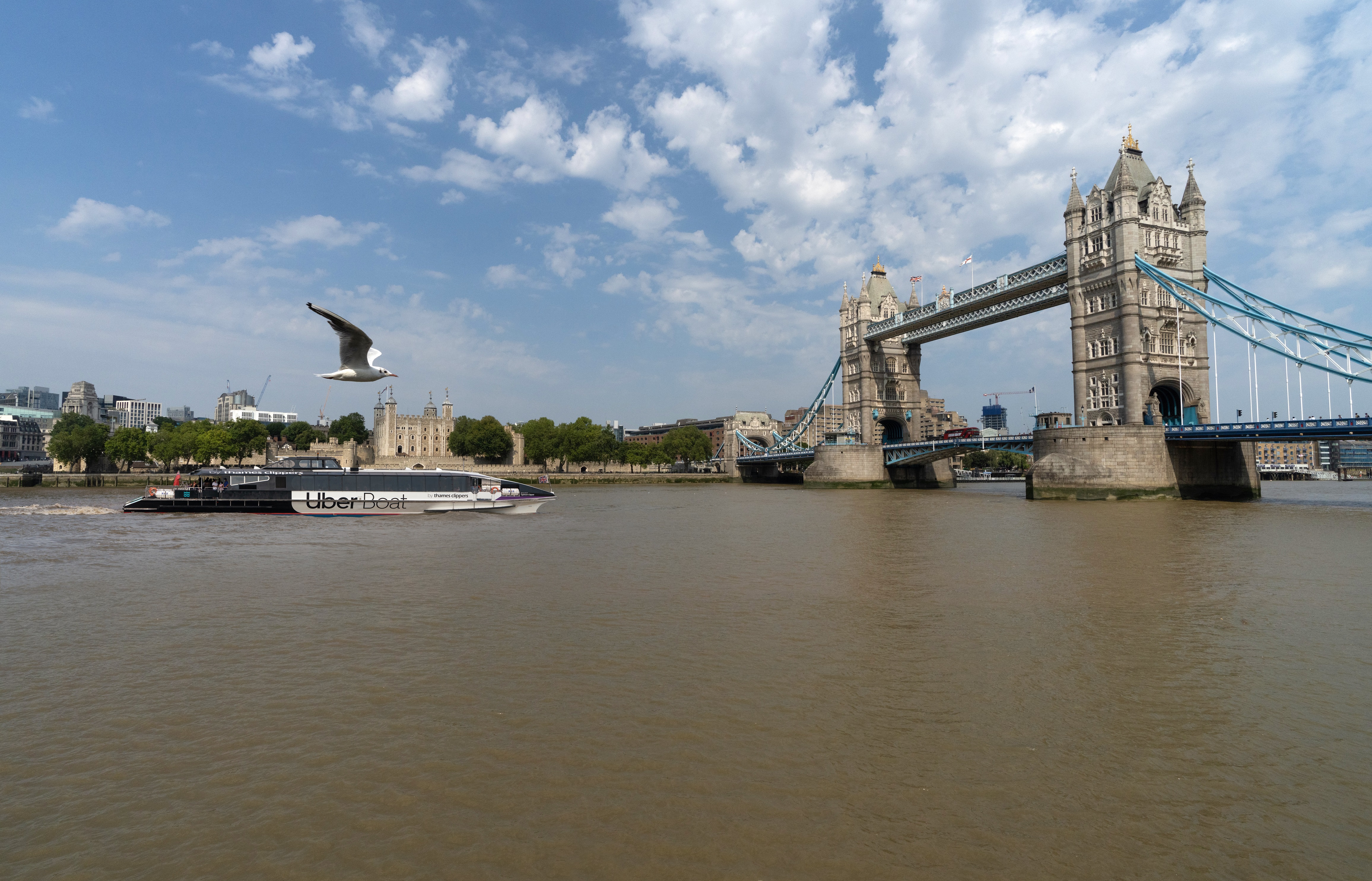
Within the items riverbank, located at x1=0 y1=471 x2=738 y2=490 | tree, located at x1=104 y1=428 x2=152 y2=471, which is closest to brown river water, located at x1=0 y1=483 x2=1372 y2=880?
riverbank, located at x1=0 y1=471 x2=738 y2=490

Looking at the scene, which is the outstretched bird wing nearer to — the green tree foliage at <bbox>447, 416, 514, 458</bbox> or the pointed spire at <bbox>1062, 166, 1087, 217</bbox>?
the pointed spire at <bbox>1062, 166, 1087, 217</bbox>

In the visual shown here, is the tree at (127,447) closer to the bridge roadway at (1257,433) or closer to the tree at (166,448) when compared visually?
the tree at (166,448)

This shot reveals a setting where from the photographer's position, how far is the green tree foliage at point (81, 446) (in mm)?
71438

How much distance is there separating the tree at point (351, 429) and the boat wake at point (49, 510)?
81401 millimetres

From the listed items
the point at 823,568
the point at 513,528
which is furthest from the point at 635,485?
the point at 823,568

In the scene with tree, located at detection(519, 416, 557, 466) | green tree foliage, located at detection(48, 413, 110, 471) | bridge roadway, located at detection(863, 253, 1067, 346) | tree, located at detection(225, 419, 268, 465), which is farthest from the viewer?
tree, located at detection(519, 416, 557, 466)

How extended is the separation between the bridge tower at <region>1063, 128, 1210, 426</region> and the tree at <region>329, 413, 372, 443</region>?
10485cm

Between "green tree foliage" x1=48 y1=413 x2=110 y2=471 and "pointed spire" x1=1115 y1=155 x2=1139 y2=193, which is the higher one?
"pointed spire" x1=1115 y1=155 x2=1139 y2=193

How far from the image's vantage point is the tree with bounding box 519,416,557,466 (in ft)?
284

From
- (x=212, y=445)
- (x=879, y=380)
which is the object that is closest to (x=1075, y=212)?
(x=879, y=380)

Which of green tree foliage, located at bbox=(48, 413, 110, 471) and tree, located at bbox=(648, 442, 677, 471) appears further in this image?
tree, located at bbox=(648, 442, 677, 471)

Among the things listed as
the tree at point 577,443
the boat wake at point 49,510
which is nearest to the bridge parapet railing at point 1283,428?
the boat wake at point 49,510

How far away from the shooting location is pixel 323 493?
2820cm

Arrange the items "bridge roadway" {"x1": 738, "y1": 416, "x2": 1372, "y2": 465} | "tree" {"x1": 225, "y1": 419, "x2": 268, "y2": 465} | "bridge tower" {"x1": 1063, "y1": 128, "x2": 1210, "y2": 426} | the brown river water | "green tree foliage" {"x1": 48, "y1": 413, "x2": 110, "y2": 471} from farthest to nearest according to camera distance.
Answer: "tree" {"x1": 225, "y1": 419, "x2": 268, "y2": 465} → "green tree foliage" {"x1": 48, "y1": 413, "x2": 110, "y2": 471} → "bridge tower" {"x1": 1063, "y1": 128, "x2": 1210, "y2": 426} → "bridge roadway" {"x1": 738, "y1": 416, "x2": 1372, "y2": 465} → the brown river water
